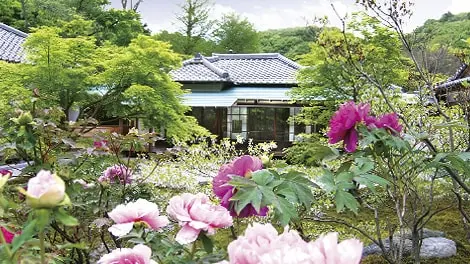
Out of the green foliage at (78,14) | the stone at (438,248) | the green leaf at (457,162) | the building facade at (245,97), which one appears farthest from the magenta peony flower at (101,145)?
the green foliage at (78,14)

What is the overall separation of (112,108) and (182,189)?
2.02 metres

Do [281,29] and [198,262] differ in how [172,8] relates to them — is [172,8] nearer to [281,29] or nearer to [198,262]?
[281,29]

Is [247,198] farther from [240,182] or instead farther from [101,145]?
[101,145]

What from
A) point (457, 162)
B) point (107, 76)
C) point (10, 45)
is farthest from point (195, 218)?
point (10, 45)

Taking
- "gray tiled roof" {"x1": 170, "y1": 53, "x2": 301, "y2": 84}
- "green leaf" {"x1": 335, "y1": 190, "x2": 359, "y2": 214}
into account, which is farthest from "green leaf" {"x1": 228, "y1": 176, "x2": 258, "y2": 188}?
"gray tiled roof" {"x1": 170, "y1": 53, "x2": 301, "y2": 84}

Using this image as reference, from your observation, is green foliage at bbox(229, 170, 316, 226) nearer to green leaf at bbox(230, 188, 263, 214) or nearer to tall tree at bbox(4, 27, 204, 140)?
green leaf at bbox(230, 188, 263, 214)

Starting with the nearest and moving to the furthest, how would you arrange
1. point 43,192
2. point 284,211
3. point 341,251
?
point 341,251 → point 43,192 → point 284,211

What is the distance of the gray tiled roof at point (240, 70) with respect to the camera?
13.0 meters

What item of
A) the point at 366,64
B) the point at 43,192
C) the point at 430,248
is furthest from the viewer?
the point at 366,64

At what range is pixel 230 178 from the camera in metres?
0.91

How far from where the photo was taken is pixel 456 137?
4.59 m

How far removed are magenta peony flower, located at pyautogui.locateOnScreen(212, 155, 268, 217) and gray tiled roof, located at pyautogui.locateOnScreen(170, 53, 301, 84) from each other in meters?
11.6

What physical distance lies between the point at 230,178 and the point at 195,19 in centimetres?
2001

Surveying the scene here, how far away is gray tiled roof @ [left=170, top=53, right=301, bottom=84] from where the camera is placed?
13.0 m
